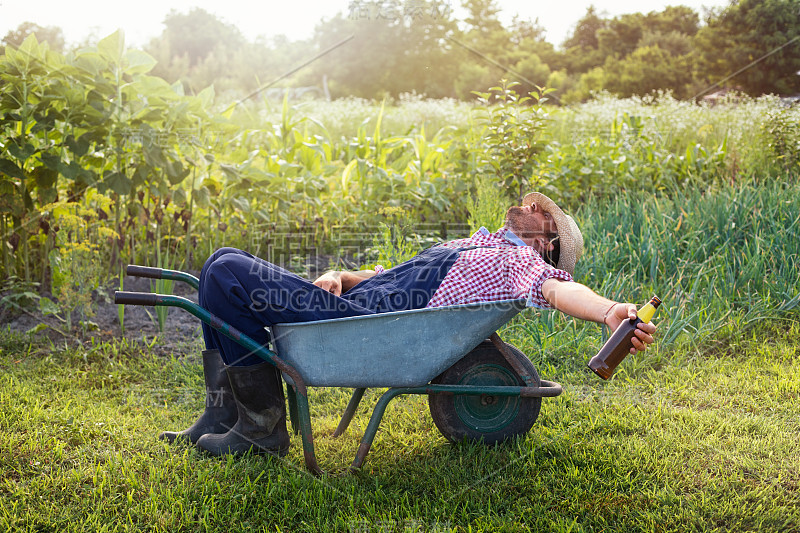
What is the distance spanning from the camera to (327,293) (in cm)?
198

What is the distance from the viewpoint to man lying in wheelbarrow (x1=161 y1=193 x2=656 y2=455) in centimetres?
192

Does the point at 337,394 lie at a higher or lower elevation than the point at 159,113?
lower

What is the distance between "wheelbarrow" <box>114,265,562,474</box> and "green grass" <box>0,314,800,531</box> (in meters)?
0.22

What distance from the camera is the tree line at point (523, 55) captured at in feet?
46.2

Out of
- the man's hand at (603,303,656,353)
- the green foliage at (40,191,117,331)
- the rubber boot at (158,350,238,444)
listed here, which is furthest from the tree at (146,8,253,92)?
the man's hand at (603,303,656,353)

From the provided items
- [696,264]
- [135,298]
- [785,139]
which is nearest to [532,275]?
[135,298]

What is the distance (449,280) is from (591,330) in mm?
1549

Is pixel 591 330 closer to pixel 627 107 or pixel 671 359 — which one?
pixel 671 359

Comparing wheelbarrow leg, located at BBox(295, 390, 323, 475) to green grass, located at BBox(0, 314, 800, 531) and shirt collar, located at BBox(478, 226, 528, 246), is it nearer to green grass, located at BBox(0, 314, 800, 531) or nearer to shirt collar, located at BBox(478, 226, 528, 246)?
green grass, located at BBox(0, 314, 800, 531)

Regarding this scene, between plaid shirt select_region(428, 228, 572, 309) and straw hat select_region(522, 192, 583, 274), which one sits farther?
straw hat select_region(522, 192, 583, 274)

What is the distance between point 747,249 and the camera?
3631mm

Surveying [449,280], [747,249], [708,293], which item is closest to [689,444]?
[449,280]

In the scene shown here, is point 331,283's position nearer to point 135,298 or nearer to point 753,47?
point 135,298

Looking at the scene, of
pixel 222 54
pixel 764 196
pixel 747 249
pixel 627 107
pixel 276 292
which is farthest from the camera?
pixel 222 54
